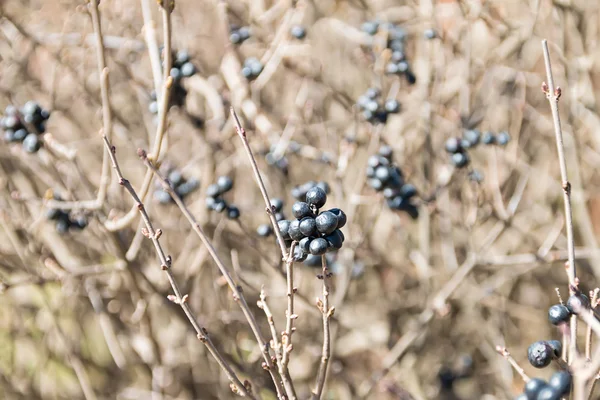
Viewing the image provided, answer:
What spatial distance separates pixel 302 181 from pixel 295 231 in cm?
313

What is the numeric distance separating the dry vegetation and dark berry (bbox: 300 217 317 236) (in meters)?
1.87

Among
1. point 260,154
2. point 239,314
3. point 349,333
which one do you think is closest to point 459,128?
point 260,154

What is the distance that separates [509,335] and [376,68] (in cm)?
289

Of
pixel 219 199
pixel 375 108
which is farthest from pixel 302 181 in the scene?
pixel 219 199

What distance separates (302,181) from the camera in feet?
16.4

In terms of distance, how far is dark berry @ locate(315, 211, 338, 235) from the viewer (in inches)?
71.6

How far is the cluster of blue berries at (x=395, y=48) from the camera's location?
390 cm

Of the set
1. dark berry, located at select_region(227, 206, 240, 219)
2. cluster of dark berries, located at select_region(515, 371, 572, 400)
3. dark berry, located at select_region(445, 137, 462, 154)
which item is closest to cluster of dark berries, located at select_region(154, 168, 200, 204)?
dark berry, located at select_region(227, 206, 240, 219)

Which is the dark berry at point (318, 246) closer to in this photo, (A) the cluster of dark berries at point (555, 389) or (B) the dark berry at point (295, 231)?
(B) the dark berry at point (295, 231)

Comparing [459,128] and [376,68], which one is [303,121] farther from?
[459,128]

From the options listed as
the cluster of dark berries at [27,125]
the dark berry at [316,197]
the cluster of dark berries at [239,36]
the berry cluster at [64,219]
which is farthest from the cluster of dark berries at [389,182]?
the cluster of dark berries at [27,125]

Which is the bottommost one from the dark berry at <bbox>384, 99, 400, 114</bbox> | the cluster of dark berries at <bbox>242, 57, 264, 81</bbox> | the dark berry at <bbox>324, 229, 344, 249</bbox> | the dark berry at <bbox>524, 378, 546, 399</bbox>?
the dark berry at <bbox>524, 378, 546, 399</bbox>

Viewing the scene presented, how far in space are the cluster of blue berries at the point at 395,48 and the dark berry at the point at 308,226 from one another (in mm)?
2347

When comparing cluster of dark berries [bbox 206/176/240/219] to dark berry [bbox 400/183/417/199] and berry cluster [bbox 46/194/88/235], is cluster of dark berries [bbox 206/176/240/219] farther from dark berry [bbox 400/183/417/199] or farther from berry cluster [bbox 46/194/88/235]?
dark berry [bbox 400/183/417/199]
